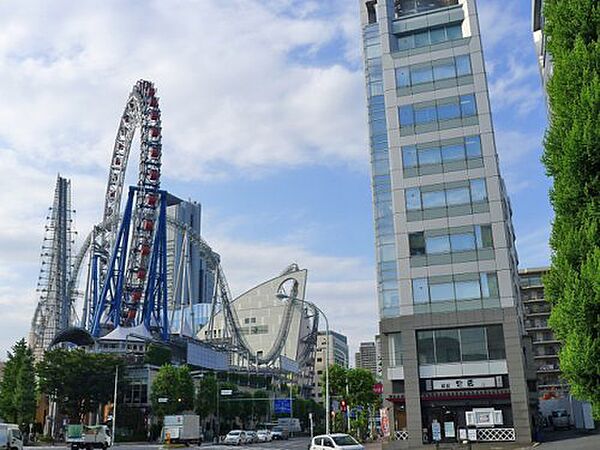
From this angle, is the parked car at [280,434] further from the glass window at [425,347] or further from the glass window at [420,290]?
the glass window at [420,290]

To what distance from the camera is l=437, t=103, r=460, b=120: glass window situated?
149 feet

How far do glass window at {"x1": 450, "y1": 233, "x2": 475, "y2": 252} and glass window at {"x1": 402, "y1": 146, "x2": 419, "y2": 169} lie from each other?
6185 millimetres

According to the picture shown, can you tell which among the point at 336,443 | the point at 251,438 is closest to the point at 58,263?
the point at 251,438

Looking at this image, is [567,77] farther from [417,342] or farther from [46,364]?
[46,364]

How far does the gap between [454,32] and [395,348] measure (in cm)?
2438

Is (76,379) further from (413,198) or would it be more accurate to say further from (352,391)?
(413,198)

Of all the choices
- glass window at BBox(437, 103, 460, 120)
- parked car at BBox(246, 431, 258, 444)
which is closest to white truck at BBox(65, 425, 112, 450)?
parked car at BBox(246, 431, 258, 444)

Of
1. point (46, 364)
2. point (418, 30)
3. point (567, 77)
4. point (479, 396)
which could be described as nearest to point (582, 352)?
point (567, 77)

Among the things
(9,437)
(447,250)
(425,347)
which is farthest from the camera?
(447,250)

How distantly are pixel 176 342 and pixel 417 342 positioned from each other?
226 ft

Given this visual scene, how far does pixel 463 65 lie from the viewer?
46.1m

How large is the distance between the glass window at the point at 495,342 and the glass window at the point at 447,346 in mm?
2061

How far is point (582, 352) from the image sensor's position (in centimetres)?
1291

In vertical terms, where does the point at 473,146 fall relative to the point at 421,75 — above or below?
below
